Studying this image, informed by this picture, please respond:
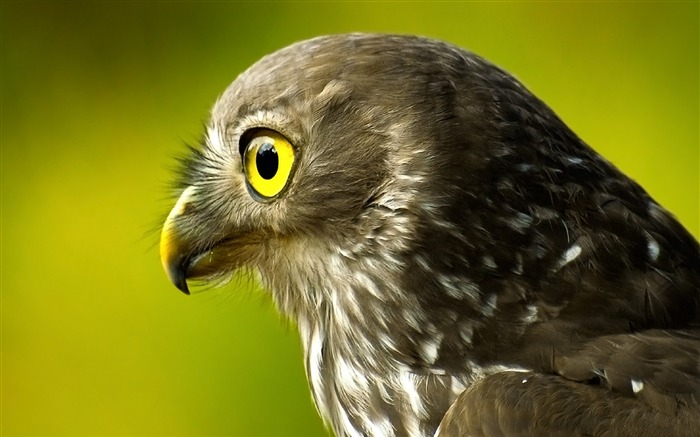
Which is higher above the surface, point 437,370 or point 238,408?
point 437,370

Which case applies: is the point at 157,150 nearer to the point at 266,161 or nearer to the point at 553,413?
the point at 266,161

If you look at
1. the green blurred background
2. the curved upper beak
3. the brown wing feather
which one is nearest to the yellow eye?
the curved upper beak

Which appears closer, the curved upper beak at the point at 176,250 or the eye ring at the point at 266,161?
the eye ring at the point at 266,161

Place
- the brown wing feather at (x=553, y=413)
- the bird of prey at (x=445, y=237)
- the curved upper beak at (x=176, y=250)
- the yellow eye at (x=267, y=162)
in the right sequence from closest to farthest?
the brown wing feather at (x=553, y=413) → the bird of prey at (x=445, y=237) → the yellow eye at (x=267, y=162) → the curved upper beak at (x=176, y=250)

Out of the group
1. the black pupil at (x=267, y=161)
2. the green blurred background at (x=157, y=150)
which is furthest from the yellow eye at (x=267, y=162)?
the green blurred background at (x=157, y=150)

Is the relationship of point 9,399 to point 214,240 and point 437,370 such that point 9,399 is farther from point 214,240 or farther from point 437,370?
point 437,370

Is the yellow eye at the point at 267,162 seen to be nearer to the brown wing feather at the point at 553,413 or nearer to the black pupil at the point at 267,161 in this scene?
the black pupil at the point at 267,161

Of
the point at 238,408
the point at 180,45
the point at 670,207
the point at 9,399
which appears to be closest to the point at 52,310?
the point at 9,399

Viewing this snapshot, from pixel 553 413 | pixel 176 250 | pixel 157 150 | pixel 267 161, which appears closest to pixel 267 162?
pixel 267 161

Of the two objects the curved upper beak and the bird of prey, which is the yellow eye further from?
the curved upper beak
